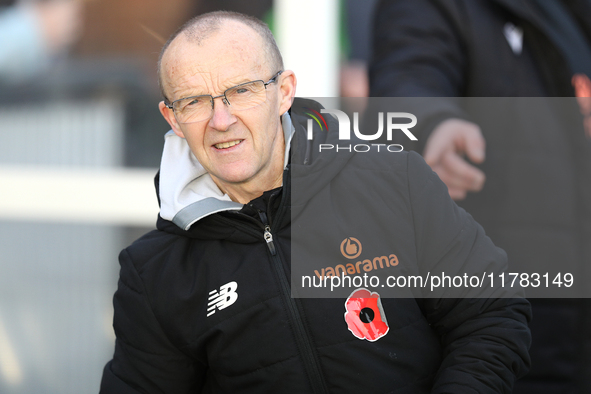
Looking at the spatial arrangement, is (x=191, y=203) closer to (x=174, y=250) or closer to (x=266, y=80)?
(x=174, y=250)

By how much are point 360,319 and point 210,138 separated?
0.56 meters

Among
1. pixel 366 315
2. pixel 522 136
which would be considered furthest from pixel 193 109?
pixel 522 136

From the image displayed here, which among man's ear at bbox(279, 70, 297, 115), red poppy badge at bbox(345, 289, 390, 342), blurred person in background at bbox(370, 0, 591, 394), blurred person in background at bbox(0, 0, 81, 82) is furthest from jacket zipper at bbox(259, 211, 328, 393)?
blurred person in background at bbox(0, 0, 81, 82)

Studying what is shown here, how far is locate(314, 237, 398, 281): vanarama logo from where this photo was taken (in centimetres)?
150

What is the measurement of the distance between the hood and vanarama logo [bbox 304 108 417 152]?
81 millimetres

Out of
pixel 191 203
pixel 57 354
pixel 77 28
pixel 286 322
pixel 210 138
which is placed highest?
pixel 77 28

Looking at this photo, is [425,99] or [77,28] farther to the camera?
[77,28]

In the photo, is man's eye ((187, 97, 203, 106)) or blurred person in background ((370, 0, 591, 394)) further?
blurred person in background ((370, 0, 591, 394))

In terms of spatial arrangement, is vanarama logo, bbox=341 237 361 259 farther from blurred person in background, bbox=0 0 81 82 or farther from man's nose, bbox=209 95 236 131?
blurred person in background, bbox=0 0 81 82

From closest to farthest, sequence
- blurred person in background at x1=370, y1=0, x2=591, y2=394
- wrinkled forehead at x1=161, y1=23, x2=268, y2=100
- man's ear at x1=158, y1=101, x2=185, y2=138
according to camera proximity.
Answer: wrinkled forehead at x1=161, y1=23, x2=268, y2=100 → man's ear at x1=158, y1=101, x2=185, y2=138 → blurred person in background at x1=370, y1=0, x2=591, y2=394

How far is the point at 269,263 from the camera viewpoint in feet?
4.89

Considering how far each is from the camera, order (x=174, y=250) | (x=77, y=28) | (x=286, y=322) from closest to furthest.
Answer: (x=286, y=322) < (x=174, y=250) < (x=77, y=28)

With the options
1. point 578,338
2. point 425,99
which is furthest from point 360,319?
point 578,338

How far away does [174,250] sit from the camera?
5.19 feet
